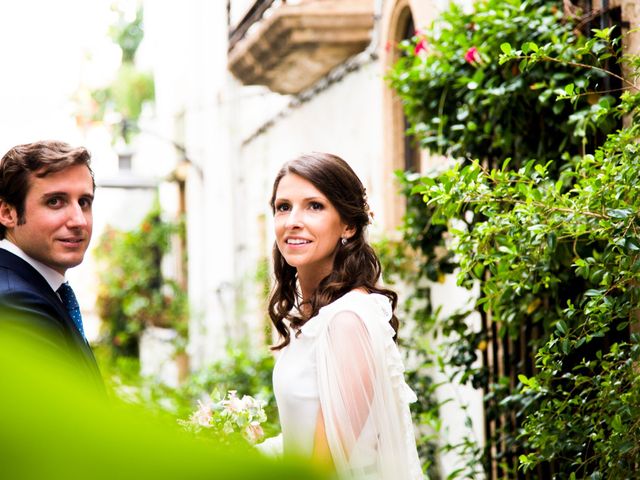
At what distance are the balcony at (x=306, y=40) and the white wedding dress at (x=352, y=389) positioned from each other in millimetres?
5256

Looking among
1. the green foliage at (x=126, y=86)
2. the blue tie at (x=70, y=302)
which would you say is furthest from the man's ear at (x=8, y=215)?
the green foliage at (x=126, y=86)

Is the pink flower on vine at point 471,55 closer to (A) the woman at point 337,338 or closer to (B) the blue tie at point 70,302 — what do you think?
(A) the woman at point 337,338

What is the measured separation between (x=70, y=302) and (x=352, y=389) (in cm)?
99

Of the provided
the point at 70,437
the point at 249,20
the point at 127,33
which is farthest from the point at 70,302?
the point at 127,33

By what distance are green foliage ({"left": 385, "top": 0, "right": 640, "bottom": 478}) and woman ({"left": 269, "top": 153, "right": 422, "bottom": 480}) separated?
Result: 446 mm

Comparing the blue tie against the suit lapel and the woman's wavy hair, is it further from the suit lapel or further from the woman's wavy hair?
the woman's wavy hair

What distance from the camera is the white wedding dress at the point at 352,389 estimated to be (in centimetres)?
236

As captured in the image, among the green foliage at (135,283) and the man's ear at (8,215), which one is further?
the green foliage at (135,283)

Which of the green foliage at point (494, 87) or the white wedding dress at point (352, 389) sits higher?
the green foliage at point (494, 87)

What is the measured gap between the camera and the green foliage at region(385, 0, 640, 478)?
2.69 metres

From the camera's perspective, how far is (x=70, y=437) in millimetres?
243

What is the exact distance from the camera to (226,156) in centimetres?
1152

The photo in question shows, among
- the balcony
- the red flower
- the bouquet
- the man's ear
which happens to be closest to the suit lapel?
the man's ear

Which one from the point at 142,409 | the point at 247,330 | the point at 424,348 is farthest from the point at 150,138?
the point at 142,409
